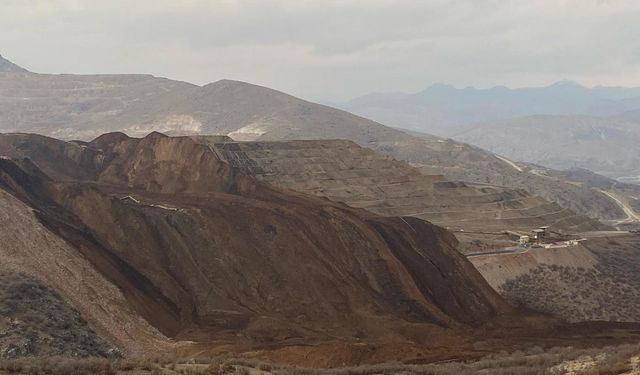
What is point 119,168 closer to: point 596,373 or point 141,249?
point 141,249

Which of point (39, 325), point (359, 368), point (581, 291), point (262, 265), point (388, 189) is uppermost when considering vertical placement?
point (388, 189)

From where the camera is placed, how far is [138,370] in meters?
20.1

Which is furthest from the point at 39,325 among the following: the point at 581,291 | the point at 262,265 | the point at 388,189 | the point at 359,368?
the point at 388,189

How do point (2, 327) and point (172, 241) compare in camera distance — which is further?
point (172, 241)

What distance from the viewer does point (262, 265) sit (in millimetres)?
46250

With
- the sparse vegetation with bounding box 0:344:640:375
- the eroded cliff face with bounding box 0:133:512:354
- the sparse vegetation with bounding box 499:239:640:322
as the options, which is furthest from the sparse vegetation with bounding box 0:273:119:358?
the sparse vegetation with bounding box 499:239:640:322

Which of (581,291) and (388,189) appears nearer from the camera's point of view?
(581,291)

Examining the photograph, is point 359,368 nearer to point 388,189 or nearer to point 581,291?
point 581,291

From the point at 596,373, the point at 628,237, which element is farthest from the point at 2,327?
the point at 628,237

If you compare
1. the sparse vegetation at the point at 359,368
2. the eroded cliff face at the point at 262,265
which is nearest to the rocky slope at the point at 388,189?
the eroded cliff face at the point at 262,265

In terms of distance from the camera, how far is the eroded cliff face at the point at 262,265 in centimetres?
3962

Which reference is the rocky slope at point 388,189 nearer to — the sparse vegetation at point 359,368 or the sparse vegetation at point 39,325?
the sparse vegetation at point 39,325

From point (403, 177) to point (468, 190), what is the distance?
8946 mm

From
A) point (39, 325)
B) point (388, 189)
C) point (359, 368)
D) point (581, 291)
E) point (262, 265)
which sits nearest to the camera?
point (359, 368)
